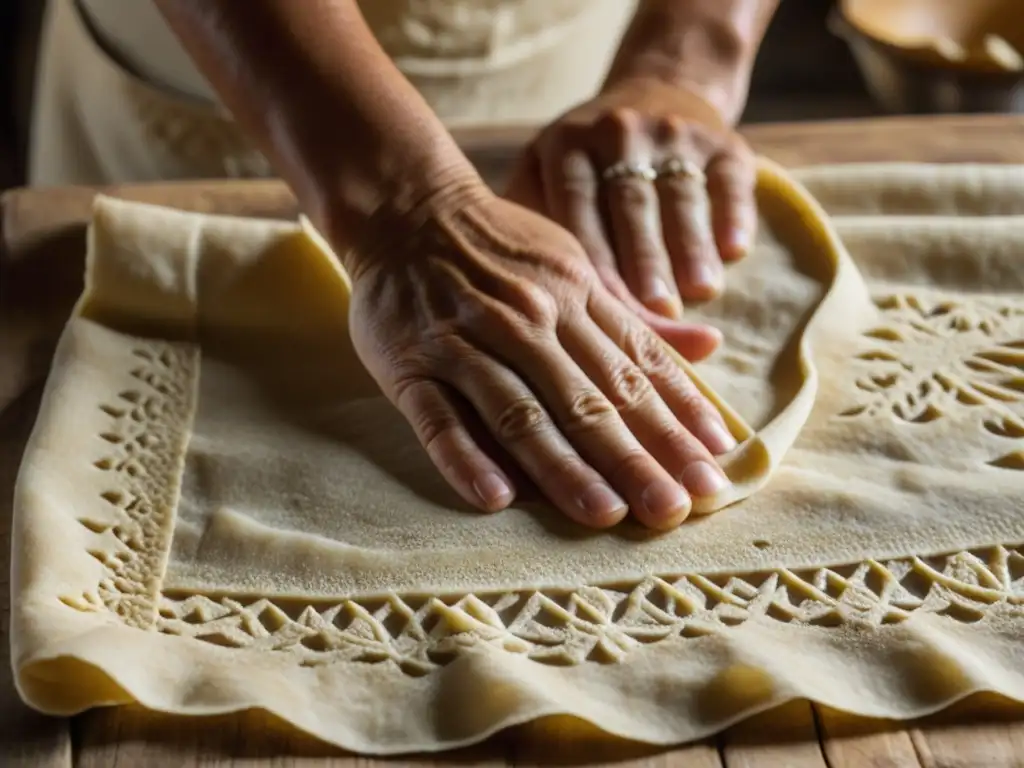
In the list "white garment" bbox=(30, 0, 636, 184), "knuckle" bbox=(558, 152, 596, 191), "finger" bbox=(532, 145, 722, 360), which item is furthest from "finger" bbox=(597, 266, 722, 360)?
"white garment" bbox=(30, 0, 636, 184)

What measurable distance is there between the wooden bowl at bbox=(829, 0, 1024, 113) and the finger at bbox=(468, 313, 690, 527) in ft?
2.91

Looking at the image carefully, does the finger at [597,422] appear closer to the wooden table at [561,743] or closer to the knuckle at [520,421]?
the knuckle at [520,421]

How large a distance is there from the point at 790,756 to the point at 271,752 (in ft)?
0.78

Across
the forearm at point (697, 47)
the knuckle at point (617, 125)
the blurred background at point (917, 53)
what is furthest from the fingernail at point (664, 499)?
the blurred background at point (917, 53)

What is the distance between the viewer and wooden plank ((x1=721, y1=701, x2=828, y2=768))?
56 centimetres

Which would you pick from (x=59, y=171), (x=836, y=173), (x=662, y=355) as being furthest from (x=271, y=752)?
(x=59, y=171)

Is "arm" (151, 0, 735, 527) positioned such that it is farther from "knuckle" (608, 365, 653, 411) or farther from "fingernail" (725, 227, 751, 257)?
"fingernail" (725, 227, 751, 257)

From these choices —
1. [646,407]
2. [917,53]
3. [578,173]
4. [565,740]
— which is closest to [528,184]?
[578,173]

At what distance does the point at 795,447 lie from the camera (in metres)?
0.75

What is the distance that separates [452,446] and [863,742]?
28 centimetres

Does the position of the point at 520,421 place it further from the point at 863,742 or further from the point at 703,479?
the point at 863,742

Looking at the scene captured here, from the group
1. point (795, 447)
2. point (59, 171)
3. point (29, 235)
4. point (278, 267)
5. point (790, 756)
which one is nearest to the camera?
point (790, 756)

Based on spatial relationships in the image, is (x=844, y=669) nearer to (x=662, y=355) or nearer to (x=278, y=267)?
(x=662, y=355)

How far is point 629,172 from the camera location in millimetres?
914
